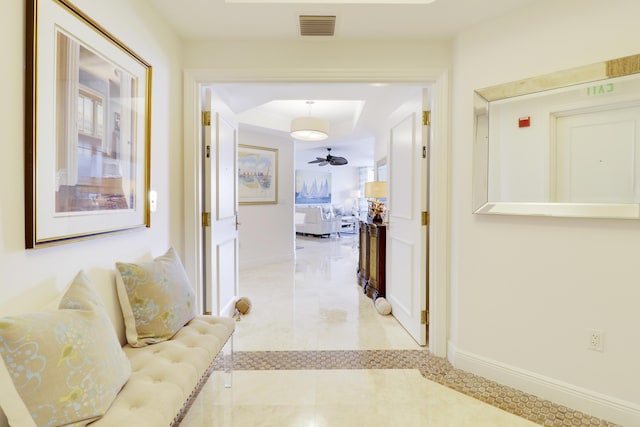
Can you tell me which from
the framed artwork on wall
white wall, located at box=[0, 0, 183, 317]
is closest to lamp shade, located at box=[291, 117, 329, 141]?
white wall, located at box=[0, 0, 183, 317]

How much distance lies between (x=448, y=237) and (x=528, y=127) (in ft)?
2.82

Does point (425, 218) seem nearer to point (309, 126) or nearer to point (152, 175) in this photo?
point (152, 175)

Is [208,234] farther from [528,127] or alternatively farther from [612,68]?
[612,68]

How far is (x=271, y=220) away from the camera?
5625mm

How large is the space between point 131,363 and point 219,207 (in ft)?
4.69

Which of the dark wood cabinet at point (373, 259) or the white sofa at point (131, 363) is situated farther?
the dark wood cabinet at point (373, 259)

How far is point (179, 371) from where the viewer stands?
1355 millimetres

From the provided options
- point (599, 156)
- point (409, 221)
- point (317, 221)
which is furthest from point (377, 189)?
point (317, 221)

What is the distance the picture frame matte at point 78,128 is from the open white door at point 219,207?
2.30 feet

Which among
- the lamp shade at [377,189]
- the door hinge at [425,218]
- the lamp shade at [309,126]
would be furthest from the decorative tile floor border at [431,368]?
the lamp shade at [309,126]

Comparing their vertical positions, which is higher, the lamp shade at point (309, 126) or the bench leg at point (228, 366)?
the lamp shade at point (309, 126)

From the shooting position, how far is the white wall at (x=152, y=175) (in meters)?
1.06

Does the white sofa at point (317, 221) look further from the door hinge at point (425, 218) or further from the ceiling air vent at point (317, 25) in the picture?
the ceiling air vent at point (317, 25)

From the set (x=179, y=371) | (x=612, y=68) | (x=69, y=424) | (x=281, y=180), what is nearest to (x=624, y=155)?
(x=612, y=68)
